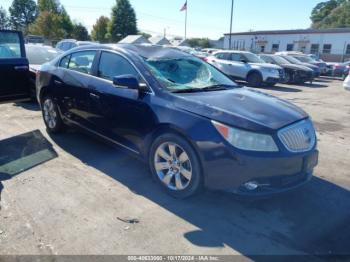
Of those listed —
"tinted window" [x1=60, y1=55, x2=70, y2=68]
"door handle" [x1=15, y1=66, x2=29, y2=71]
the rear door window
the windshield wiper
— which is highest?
the rear door window

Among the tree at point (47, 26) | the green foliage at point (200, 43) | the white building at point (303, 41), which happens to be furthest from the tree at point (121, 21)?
the white building at point (303, 41)

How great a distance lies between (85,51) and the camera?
5062 millimetres

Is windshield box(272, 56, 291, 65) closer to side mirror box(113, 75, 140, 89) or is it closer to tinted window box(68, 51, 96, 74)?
tinted window box(68, 51, 96, 74)

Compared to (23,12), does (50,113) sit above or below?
below

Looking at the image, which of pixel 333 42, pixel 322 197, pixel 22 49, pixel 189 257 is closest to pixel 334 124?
pixel 322 197

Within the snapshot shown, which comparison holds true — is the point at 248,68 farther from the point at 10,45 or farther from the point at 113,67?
the point at 113,67

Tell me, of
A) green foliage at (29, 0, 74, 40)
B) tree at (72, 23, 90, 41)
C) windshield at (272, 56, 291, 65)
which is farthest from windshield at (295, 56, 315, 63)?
tree at (72, 23, 90, 41)

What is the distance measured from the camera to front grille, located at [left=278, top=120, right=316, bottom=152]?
3398mm

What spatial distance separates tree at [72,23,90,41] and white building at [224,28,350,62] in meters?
32.4

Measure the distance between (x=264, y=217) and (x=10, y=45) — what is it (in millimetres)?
5030

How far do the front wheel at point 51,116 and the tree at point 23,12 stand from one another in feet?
338

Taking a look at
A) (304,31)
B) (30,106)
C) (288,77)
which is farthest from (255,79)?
(304,31)

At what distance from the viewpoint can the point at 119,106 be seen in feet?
13.9

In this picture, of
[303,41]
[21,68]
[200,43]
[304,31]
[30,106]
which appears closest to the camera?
[21,68]
